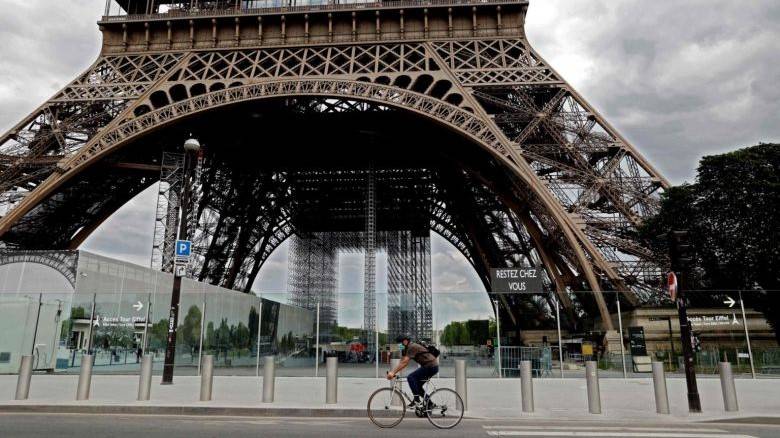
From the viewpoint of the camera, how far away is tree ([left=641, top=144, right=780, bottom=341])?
21.2 meters

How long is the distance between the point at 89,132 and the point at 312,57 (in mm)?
11635

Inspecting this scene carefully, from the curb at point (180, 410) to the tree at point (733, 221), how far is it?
16.5 m

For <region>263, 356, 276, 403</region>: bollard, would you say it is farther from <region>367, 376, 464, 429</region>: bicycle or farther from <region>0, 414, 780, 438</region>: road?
<region>367, 376, 464, 429</region>: bicycle

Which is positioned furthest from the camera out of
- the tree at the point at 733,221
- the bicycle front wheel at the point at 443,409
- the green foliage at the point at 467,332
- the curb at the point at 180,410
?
the tree at the point at 733,221

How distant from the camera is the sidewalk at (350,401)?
9352mm

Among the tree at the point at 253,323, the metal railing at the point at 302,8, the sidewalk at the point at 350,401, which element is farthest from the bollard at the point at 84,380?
the metal railing at the point at 302,8

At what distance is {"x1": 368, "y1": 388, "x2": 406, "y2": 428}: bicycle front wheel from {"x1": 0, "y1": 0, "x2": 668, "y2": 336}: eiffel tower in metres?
12.5

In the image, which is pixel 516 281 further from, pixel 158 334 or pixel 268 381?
pixel 158 334

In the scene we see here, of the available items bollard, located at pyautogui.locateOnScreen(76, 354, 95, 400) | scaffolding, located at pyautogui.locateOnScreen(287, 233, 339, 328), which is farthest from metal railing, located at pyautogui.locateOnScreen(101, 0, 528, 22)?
scaffolding, located at pyautogui.locateOnScreen(287, 233, 339, 328)

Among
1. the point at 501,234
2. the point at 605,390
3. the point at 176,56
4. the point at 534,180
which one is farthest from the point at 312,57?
the point at 605,390

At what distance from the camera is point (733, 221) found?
2222 cm

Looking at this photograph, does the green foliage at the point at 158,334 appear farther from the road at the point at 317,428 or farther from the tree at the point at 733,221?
Result: the tree at the point at 733,221

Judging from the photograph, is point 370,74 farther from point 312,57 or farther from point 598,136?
point 598,136

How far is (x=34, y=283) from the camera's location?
65.6 feet
